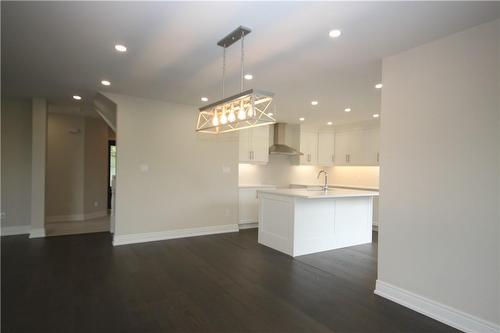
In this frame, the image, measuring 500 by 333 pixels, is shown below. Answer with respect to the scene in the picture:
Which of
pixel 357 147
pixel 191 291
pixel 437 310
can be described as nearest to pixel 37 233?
pixel 191 291

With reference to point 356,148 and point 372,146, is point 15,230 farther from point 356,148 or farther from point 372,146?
point 372,146

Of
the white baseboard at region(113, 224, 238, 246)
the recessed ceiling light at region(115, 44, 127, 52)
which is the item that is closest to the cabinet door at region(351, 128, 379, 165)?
the white baseboard at region(113, 224, 238, 246)

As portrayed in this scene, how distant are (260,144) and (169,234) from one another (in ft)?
9.79

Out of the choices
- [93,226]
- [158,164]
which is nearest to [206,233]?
[158,164]

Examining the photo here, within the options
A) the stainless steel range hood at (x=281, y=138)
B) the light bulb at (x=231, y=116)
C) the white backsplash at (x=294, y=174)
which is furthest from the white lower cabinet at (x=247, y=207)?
the light bulb at (x=231, y=116)

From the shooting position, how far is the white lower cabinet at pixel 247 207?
6.21 m

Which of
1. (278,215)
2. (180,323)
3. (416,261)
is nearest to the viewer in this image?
(180,323)

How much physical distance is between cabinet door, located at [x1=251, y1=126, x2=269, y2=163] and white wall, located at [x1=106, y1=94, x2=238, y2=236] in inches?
29.7

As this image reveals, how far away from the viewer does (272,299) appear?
2818 millimetres

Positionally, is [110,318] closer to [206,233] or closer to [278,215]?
[278,215]

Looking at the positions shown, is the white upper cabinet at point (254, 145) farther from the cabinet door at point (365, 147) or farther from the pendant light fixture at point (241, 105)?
the pendant light fixture at point (241, 105)

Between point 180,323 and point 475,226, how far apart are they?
8.51ft

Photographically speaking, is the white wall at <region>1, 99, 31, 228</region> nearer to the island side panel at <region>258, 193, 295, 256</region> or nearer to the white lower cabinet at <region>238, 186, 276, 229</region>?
the white lower cabinet at <region>238, 186, 276, 229</region>

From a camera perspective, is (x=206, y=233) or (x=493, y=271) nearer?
(x=493, y=271)
